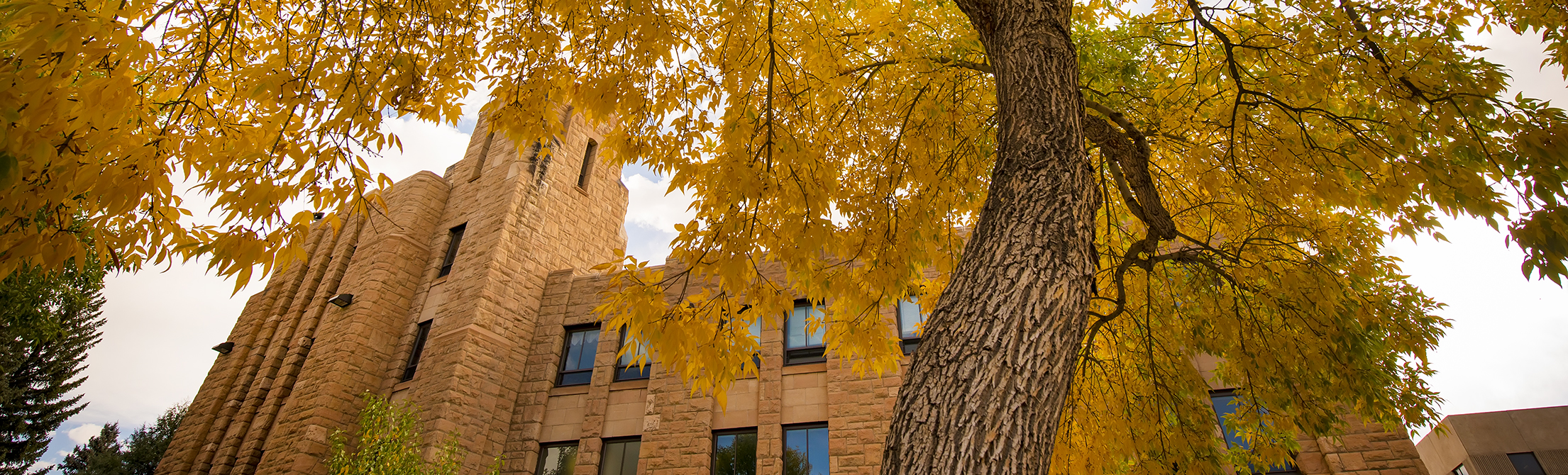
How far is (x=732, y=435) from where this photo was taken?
11273 mm

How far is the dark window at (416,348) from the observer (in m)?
13.3

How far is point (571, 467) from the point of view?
11.8 metres

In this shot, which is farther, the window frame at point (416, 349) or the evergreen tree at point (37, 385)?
the evergreen tree at point (37, 385)

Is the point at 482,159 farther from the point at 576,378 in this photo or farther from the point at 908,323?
the point at 908,323

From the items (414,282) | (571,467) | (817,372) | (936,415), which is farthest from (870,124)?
(414,282)

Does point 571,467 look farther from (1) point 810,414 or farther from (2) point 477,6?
(2) point 477,6

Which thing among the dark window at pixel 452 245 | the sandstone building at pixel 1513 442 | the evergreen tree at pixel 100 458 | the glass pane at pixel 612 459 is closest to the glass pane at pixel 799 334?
the glass pane at pixel 612 459

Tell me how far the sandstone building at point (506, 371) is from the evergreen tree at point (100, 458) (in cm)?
1001

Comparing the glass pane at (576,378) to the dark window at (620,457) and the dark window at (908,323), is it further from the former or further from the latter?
the dark window at (908,323)

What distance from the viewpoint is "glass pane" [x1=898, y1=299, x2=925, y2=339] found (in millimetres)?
11742

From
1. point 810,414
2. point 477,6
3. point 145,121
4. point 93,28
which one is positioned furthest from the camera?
point 810,414

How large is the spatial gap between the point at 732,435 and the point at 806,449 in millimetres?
1367

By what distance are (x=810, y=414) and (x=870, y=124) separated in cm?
648

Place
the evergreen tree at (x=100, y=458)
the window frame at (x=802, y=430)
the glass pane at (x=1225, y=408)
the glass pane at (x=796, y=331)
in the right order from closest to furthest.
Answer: the glass pane at (x=1225, y=408), the window frame at (x=802, y=430), the glass pane at (x=796, y=331), the evergreen tree at (x=100, y=458)
